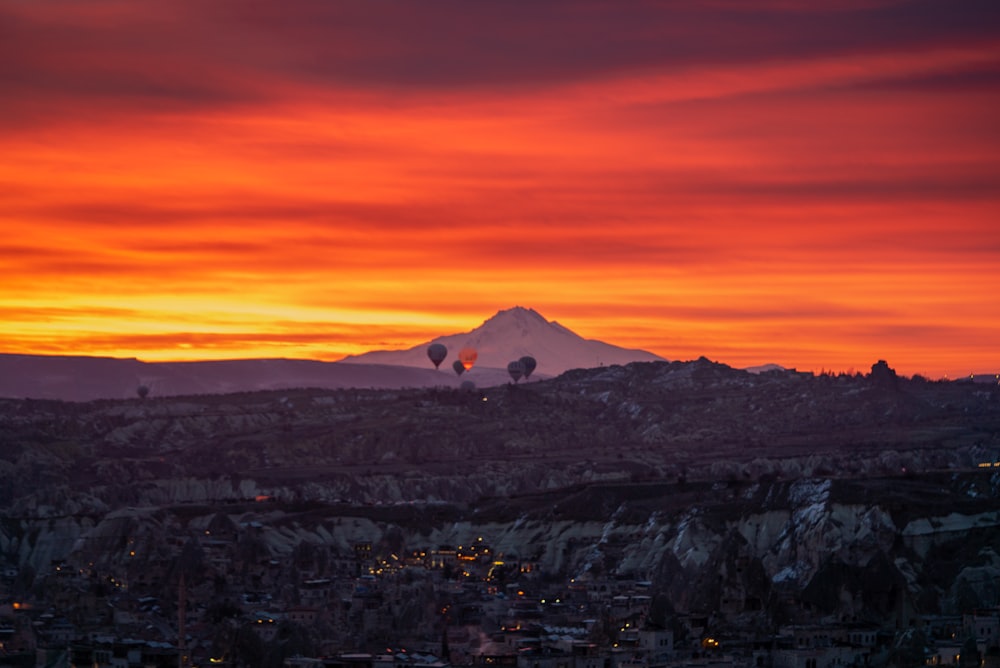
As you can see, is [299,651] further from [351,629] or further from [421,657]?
[351,629]

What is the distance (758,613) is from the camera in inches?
6737

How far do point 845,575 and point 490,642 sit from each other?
33915 mm

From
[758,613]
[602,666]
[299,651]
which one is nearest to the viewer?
[602,666]

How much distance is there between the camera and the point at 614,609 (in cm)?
17725

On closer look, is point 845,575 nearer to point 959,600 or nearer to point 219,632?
point 959,600

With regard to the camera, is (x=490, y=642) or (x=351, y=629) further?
(x=351, y=629)

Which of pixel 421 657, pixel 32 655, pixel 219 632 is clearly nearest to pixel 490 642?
pixel 421 657

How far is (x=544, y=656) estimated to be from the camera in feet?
460

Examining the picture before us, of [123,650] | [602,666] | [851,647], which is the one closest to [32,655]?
[123,650]

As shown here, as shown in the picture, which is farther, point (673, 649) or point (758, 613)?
point (758, 613)

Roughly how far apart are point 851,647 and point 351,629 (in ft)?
133

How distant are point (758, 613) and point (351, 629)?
2873 centimetres

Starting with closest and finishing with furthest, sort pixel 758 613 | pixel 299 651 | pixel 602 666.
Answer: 1. pixel 602 666
2. pixel 299 651
3. pixel 758 613

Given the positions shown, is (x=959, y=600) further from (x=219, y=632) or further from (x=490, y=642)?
(x=219, y=632)
